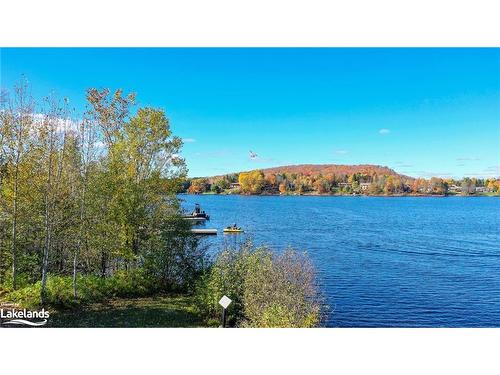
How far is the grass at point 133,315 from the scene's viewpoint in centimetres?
897

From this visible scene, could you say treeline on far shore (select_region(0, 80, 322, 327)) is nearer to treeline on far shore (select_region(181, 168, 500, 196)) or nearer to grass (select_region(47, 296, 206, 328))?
grass (select_region(47, 296, 206, 328))

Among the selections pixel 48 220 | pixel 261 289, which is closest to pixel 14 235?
pixel 48 220

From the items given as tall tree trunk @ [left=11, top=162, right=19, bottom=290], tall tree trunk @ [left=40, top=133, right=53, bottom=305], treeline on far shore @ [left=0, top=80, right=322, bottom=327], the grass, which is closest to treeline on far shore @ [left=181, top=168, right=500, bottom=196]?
treeline on far shore @ [left=0, top=80, right=322, bottom=327]

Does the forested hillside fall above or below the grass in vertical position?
above

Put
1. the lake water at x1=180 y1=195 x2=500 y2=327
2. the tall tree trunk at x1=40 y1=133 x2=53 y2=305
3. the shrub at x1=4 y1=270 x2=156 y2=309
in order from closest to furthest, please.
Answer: the shrub at x1=4 y1=270 x2=156 y2=309
the tall tree trunk at x1=40 y1=133 x2=53 y2=305
the lake water at x1=180 y1=195 x2=500 y2=327

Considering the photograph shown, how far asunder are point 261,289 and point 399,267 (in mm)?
11193

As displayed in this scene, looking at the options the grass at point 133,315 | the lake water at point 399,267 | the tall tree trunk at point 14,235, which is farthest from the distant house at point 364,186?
the tall tree trunk at point 14,235

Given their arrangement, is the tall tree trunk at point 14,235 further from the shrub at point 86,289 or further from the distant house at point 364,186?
the distant house at point 364,186

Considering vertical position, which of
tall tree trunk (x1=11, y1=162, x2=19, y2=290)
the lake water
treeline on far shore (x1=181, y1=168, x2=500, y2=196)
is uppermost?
treeline on far shore (x1=181, y1=168, x2=500, y2=196)

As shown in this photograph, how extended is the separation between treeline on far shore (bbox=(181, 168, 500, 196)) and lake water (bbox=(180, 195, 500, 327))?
11.8ft

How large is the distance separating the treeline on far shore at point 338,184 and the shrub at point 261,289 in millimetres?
18126

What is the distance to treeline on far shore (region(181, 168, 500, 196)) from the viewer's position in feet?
120
